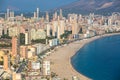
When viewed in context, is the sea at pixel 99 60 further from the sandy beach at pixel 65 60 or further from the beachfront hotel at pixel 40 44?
the beachfront hotel at pixel 40 44

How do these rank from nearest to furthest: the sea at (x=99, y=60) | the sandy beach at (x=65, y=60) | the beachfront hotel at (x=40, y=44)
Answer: the beachfront hotel at (x=40, y=44) → the sandy beach at (x=65, y=60) → the sea at (x=99, y=60)

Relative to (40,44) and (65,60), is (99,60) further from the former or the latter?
(40,44)

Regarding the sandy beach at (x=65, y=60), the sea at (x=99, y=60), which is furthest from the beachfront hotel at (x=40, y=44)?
the sea at (x=99, y=60)

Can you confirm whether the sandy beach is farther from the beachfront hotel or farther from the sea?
the sea

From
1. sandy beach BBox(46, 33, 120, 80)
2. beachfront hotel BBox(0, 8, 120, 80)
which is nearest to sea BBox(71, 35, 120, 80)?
sandy beach BBox(46, 33, 120, 80)

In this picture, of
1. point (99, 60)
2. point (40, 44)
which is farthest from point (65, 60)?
point (40, 44)
